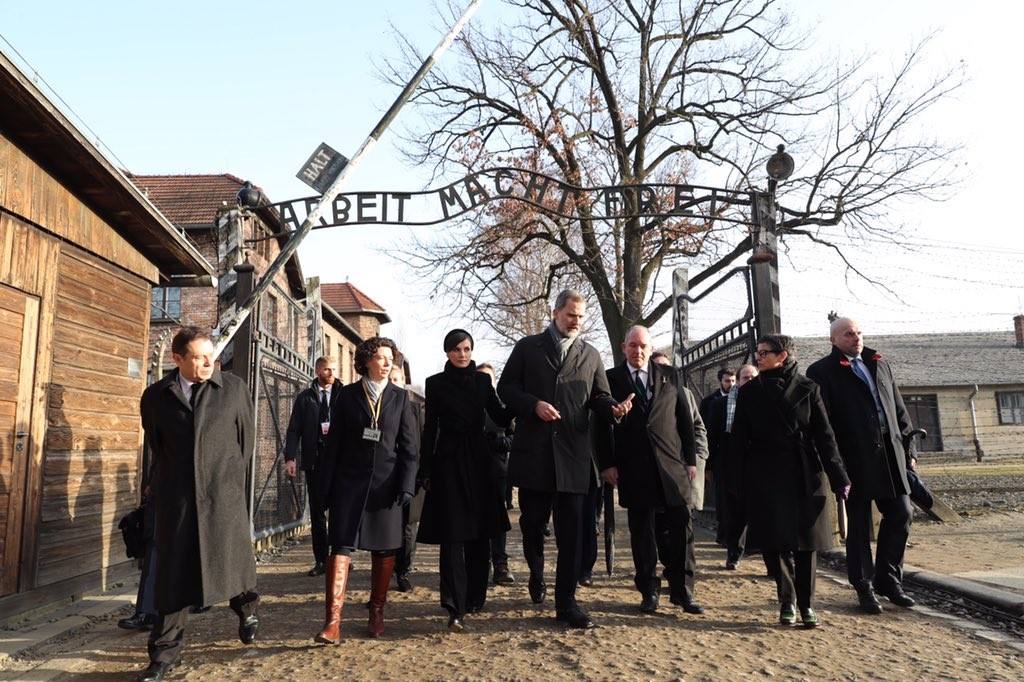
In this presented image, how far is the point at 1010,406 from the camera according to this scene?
3659 cm

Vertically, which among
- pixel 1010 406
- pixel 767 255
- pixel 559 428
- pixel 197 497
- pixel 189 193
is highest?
pixel 189 193

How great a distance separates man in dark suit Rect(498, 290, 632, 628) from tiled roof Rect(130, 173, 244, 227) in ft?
66.1

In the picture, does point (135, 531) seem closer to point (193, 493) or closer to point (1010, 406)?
point (193, 493)

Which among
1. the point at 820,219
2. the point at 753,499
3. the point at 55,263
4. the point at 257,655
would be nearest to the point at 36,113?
the point at 55,263

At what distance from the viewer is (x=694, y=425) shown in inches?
231

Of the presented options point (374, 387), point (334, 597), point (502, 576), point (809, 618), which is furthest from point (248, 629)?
point (809, 618)

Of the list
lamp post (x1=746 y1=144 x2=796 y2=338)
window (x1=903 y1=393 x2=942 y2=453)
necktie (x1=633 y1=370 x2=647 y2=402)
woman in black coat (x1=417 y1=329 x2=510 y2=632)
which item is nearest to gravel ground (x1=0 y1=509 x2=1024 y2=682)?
woman in black coat (x1=417 y1=329 x2=510 y2=632)

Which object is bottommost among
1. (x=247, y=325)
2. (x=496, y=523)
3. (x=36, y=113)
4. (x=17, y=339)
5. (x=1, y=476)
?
(x=496, y=523)

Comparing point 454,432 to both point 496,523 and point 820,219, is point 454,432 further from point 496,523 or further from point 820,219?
point 820,219

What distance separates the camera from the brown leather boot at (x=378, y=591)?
486 cm

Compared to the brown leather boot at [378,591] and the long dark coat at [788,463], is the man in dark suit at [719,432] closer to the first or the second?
the long dark coat at [788,463]

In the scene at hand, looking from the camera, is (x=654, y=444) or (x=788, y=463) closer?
(x=788, y=463)

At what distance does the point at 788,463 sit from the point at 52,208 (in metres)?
6.17

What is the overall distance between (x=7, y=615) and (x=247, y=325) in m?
3.92
